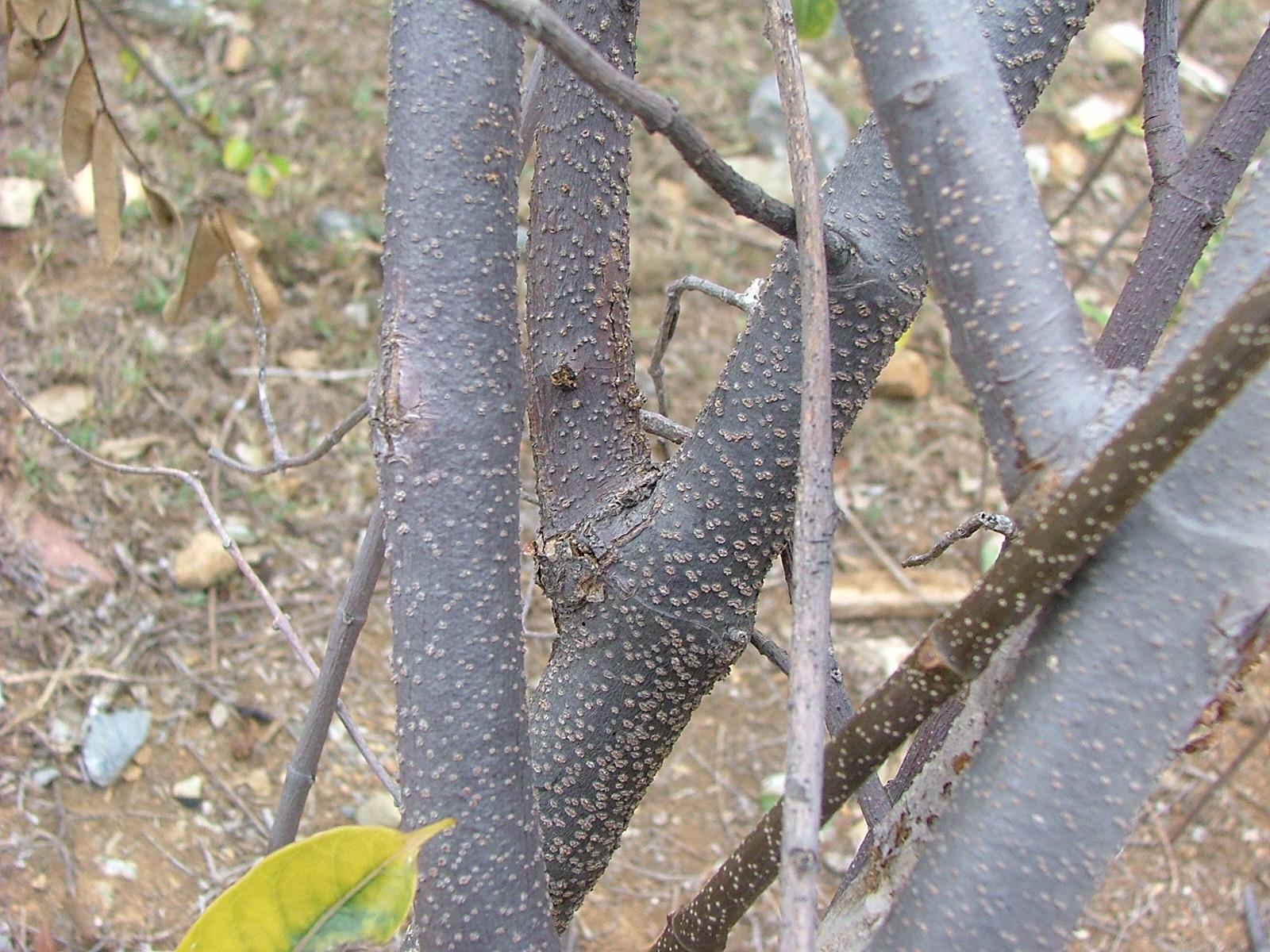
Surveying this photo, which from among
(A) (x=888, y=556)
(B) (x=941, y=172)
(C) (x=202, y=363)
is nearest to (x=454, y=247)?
(B) (x=941, y=172)

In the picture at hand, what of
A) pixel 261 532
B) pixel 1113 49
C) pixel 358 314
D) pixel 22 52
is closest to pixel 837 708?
pixel 22 52

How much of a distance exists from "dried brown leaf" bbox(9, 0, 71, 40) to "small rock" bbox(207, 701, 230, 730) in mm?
1050

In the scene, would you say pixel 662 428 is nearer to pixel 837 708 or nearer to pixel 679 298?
pixel 679 298

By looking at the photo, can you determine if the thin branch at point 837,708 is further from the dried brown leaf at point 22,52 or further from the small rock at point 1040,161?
the small rock at point 1040,161

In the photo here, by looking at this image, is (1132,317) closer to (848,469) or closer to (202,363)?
→ (848,469)

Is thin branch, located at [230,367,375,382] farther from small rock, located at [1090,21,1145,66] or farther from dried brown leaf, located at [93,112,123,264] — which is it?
small rock, located at [1090,21,1145,66]

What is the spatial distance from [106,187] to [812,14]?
81 centimetres

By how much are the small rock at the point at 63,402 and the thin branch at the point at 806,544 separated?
5.84 feet

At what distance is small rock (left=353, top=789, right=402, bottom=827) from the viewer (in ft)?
5.82

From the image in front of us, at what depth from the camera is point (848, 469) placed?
98.7 inches

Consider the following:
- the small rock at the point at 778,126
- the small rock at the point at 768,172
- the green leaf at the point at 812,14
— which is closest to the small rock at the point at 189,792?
the green leaf at the point at 812,14

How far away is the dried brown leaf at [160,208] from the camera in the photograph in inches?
56.2

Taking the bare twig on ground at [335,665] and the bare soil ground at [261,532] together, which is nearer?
the bare twig on ground at [335,665]

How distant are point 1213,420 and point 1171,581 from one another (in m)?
0.07
